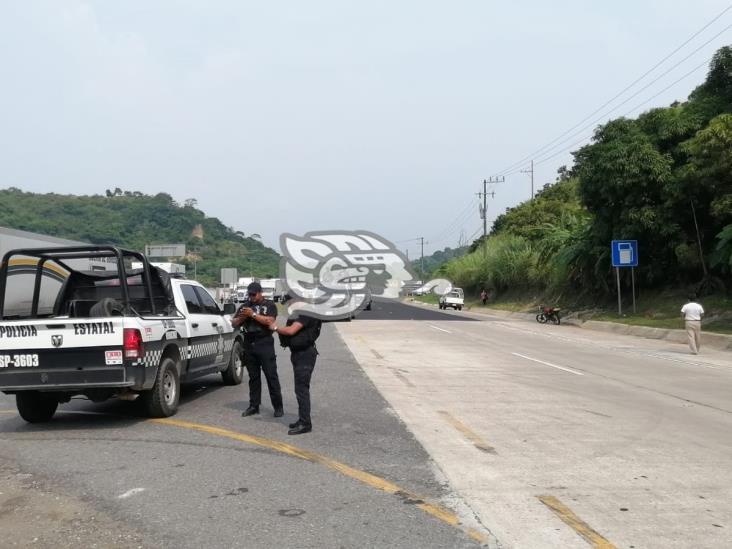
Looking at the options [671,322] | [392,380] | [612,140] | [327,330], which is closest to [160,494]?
[392,380]

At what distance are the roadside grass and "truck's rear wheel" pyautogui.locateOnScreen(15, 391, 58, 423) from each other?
20792 mm

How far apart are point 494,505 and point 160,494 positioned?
273cm

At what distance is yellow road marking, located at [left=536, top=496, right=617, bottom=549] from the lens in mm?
4613

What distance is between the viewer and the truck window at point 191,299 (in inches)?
408

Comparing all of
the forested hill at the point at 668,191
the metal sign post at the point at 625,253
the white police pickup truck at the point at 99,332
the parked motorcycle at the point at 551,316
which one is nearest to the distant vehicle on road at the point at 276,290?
the white police pickup truck at the point at 99,332

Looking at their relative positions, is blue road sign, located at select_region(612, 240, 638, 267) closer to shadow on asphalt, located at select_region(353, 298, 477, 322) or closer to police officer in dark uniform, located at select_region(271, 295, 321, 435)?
shadow on asphalt, located at select_region(353, 298, 477, 322)

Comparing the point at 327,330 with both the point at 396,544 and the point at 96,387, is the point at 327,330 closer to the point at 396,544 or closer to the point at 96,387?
the point at 96,387

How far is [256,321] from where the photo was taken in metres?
8.72

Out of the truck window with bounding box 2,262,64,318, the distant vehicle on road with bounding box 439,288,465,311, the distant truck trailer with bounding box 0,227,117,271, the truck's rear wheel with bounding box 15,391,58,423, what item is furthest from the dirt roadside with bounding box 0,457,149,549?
the distant vehicle on road with bounding box 439,288,465,311

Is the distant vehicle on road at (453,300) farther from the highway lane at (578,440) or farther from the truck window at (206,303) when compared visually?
the truck window at (206,303)

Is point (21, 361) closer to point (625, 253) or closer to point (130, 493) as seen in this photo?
point (130, 493)

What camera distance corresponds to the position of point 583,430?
27.3 feet

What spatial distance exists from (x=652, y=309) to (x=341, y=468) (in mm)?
28359

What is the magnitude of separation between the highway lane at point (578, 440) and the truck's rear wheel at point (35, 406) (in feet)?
15.2
